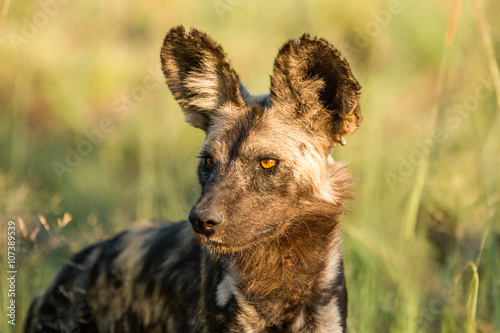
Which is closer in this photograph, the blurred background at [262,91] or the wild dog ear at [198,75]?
the wild dog ear at [198,75]

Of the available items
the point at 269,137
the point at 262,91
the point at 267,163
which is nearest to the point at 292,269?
the point at 267,163

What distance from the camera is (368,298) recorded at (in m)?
3.95

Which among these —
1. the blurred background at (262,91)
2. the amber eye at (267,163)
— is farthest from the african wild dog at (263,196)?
the blurred background at (262,91)

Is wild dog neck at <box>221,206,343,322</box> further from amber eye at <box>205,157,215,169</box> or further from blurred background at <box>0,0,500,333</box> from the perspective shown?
blurred background at <box>0,0,500,333</box>

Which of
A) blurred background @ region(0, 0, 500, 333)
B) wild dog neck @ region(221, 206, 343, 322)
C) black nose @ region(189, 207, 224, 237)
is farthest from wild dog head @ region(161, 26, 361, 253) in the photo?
blurred background @ region(0, 0, 500, 333)

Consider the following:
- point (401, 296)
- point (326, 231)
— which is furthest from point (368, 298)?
point (326, 231)

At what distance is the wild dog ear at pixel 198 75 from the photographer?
3.28 metres

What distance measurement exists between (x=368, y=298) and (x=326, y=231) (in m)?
0.94

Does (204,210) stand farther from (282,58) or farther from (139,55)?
(139,55)

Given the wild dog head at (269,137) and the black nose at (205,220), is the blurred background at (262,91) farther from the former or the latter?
the black nose at (205,220)

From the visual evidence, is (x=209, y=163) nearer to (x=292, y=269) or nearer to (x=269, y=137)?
(x=269, y=137)

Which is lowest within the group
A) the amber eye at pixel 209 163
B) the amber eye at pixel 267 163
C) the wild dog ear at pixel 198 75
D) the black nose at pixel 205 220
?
the black nose at pixel 205 220

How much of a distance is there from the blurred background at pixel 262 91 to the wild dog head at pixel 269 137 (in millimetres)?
960

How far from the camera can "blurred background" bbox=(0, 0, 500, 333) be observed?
A: 4504 mm
